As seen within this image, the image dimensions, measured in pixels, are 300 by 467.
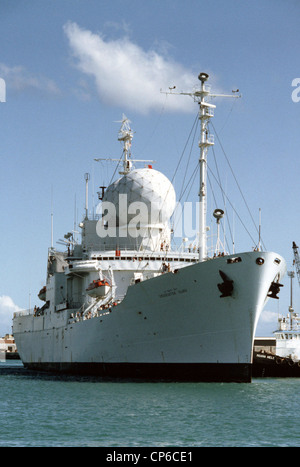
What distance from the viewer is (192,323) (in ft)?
111

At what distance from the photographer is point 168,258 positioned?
44250 mm

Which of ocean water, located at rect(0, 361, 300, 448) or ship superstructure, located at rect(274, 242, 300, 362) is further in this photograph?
ship superstructure, located at rect(274, 242, 300, 362)

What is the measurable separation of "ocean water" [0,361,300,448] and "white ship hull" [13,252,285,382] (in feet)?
4.15

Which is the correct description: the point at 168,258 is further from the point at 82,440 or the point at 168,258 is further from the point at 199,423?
the point at 82,440

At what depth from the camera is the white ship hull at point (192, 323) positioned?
32.9 metres

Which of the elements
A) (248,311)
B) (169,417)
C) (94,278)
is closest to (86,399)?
(169,417)

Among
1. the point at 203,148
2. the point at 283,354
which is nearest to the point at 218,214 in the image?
the point at 203,148

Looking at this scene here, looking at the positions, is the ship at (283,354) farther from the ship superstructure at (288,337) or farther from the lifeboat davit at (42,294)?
the lifeboat davit at (42,294)

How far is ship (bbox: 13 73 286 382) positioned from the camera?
33125 mm

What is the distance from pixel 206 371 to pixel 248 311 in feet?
11.9

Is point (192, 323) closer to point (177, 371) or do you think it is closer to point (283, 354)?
point (177, 371)

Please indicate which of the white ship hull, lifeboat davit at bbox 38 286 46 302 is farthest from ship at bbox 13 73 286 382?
lifeboat davit at bbox 38 286 46 302

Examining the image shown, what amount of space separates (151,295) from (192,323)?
8.92ft

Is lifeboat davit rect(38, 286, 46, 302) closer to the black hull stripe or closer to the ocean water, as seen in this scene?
the black hull stripe
